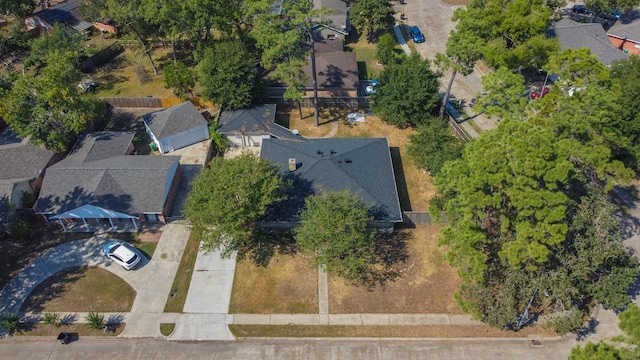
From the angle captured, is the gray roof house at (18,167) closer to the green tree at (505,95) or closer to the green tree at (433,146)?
the green tree at (433,146)

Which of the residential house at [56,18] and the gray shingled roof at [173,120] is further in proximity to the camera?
the residential house at [56,18]

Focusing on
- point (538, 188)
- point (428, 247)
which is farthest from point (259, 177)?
point (538, 188)

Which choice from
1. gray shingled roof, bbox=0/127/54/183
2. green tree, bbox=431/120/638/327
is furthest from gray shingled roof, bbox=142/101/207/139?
green tree, bbox=431/120/638/327

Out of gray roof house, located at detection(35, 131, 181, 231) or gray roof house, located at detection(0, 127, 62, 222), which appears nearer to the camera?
gray roof house, located at detection(35, 131, 181, 231)

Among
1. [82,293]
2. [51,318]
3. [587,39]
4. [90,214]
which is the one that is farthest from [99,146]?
[587,39]

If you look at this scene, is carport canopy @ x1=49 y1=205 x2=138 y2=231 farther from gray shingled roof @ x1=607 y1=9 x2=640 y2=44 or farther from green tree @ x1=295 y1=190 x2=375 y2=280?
gray shingled roof @ x1=607 y1=9 x2=640 y2=44

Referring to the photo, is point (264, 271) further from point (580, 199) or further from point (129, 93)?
point (129, 93)

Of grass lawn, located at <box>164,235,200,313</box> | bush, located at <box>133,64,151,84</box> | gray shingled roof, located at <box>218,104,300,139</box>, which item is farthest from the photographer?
bush, located at <box>133,64,151,84</box>

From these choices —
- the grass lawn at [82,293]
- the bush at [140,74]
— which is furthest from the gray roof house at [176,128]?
the grass lawn at [82,293]
